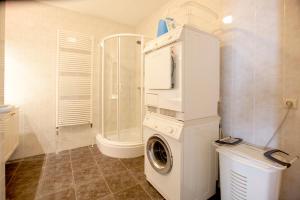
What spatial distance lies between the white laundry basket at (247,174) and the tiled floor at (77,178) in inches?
28.9

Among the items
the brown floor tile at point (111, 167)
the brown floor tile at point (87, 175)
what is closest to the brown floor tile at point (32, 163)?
the brown floor tile at point (87, 175)


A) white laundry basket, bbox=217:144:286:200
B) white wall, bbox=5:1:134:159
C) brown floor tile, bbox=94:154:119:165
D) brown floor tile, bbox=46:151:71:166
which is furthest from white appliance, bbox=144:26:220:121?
white wall, bbox=5:1:134:159

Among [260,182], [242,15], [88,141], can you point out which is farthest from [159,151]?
[88,141]

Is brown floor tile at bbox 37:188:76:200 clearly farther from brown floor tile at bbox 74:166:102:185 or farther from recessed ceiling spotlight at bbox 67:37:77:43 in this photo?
recessed ceiling spotlight at bbox 67:37:77:43

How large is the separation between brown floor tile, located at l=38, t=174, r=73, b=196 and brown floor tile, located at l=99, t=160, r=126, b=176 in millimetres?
408

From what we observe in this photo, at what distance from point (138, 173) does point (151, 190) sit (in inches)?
14.4

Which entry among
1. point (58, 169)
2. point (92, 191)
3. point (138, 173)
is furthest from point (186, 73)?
point (58, 169)

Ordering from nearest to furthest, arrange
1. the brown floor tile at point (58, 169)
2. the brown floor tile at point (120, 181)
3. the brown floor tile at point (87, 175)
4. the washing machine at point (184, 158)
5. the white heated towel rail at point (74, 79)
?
the washing machine at point (184, 158) < the brown floor tile at point (120, 181) < the brown floor tile at point (87, 175) < the brown floor tile at point (58, 169) < the white heated towel rail at point (74, 79)

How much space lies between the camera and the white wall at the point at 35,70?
2266 mm

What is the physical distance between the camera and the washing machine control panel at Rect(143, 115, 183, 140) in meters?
1.25

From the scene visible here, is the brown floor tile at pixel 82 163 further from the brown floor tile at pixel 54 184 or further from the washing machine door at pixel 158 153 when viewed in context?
the washing machine door at pixel 158 153

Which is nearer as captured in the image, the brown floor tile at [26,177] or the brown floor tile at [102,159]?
the brown floor tile at [26,177]

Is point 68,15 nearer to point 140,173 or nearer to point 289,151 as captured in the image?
point 140,173

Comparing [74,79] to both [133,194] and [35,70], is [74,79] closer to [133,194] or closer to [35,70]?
[35,70]
